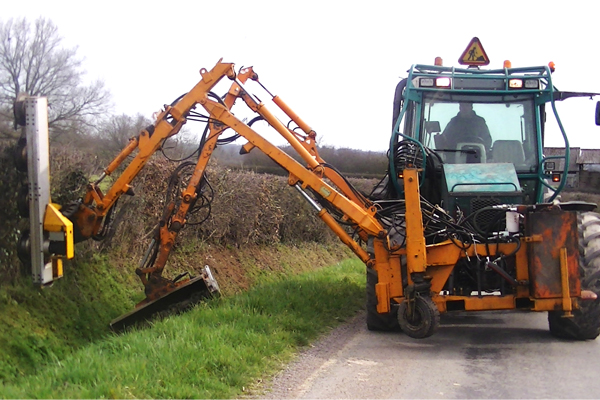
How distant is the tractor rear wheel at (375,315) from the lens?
7.58 meters

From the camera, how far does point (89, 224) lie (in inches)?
305

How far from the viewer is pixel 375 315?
7746 mm

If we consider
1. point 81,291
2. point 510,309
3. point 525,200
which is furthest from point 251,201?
point 510,309

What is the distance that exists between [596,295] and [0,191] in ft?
21.5

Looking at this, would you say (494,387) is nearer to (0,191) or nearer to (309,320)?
(309,320)

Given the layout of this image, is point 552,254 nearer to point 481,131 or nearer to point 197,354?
point 481,131

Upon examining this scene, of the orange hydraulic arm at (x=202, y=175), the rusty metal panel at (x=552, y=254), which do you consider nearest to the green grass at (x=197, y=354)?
the orange hydraulic arm at (x=202, y=175)

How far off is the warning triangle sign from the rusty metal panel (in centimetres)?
330

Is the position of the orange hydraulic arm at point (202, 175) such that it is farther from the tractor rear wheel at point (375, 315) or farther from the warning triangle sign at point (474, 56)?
the warning triangle sign at point (474, 56)

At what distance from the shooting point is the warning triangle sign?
30.5 ft

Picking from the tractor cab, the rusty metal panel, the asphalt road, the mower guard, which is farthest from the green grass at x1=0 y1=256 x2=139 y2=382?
the rusty metal panel

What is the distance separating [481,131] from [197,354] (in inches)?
192

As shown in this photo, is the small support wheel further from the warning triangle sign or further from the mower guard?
the warning triangle sign

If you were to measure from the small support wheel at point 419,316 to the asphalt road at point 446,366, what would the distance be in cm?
26
